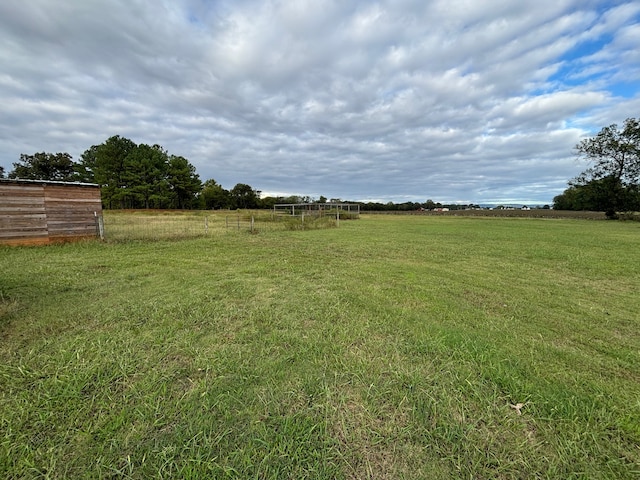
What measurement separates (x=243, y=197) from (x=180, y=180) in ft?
70.0

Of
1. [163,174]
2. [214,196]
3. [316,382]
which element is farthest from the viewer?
[214,196]

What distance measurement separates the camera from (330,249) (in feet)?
30.4

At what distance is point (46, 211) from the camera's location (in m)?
9.33

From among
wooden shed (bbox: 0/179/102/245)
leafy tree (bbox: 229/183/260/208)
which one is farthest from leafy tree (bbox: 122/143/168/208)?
wooden shed (bbox: 0/179/102/245)

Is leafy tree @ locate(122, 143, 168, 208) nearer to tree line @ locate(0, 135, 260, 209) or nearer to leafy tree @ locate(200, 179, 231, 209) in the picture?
tree line @ locate(0, 135, 260, 209)

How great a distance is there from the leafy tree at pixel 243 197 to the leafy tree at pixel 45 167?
29800mm

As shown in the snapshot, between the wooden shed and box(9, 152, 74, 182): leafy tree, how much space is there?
54122mm

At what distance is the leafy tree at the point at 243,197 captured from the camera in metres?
67.8

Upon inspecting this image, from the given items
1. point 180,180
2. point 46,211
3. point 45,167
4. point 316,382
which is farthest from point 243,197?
point 316,382

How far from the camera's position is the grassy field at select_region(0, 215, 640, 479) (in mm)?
1544

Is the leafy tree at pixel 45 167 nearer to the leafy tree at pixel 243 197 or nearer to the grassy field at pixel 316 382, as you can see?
the leafy tree at pixel 243 197

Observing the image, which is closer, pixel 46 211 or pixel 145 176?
pixel 46 211

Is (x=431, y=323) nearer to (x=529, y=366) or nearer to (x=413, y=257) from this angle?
(x=529, y=366)

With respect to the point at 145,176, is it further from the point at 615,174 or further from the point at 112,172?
the point at 615,174
